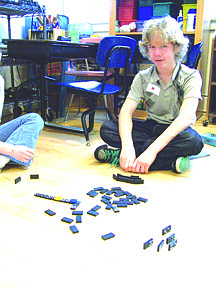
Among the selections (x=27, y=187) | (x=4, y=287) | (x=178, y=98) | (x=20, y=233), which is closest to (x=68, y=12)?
(x=178, y=98)

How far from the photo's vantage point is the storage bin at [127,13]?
3.42m

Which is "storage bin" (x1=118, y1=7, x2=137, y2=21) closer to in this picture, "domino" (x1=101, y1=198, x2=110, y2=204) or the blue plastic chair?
the blue plastic chair

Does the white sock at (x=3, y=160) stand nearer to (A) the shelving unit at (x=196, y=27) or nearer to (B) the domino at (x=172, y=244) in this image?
(B) the domino at (x=172, y=244)

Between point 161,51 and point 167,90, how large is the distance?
0.76 feet

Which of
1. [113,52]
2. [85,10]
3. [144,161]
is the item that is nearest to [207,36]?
[113,52]

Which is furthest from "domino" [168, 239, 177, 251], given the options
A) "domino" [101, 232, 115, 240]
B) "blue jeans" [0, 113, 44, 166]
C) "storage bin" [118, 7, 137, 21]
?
"storage bin" [118, 7, 137, 21]

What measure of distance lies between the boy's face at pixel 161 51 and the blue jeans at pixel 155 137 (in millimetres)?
370

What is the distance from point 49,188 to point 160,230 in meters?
0.60

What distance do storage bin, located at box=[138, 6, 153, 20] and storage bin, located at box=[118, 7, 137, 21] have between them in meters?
0.08

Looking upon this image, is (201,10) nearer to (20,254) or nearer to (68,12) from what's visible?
(68,12)

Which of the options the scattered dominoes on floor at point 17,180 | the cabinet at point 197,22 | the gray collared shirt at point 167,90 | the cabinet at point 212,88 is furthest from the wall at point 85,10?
the scattered dominoes on floor at point 17,180

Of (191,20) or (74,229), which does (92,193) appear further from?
(191,20)

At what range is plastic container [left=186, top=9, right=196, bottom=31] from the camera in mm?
3106

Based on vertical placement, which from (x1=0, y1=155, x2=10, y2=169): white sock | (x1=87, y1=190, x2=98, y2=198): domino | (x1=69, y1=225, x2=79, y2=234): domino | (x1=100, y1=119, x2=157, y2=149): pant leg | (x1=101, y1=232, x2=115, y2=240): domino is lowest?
(x1=101, y1=232, x2=115, y2=240): domino
